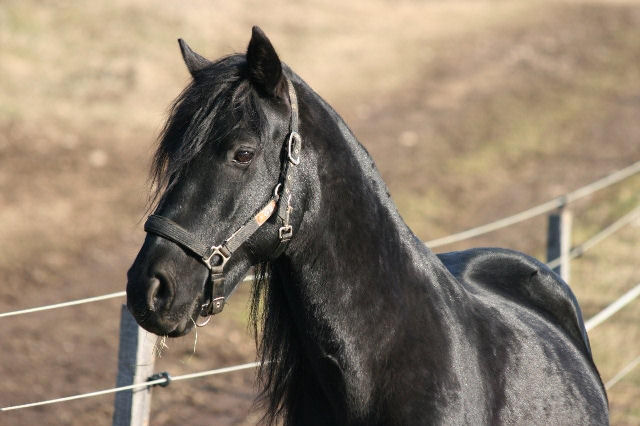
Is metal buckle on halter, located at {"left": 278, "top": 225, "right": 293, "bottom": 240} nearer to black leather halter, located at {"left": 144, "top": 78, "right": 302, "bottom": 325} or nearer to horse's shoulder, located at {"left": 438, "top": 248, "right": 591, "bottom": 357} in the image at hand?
black leather halter, located at {"left": 144, "top": 78, "right": 302, "bottom": 325}

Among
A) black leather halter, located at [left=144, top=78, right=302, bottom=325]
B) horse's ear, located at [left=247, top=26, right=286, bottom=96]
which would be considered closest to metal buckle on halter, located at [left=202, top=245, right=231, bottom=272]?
black leather halter, located at [left=144, top=78, right=302, bottom=325]

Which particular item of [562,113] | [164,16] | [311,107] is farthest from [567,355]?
[164,16]

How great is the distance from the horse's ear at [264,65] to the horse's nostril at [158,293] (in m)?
0.63

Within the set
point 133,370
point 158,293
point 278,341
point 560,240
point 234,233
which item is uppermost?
point 234,233

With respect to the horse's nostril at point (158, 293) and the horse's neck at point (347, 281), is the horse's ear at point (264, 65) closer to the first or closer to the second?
the horse's neck at point (347, 281)

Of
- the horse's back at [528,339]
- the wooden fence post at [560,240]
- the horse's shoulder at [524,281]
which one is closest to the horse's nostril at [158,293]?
the horse's back at [528,339]

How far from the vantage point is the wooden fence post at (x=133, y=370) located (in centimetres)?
335

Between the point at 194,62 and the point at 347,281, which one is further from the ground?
the point at 194,62

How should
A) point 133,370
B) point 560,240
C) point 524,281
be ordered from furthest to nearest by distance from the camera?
point 560,240 → point 524,281 → point 133,370

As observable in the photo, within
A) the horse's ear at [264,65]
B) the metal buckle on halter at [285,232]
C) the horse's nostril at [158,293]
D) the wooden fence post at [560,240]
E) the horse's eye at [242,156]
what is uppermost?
the horse's ear at [264,65]

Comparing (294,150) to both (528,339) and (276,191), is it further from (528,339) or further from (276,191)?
(528,339)

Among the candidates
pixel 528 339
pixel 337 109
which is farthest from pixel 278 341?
pixel 337 109

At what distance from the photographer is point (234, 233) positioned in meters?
2.36

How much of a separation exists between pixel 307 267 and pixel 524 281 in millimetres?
1497
